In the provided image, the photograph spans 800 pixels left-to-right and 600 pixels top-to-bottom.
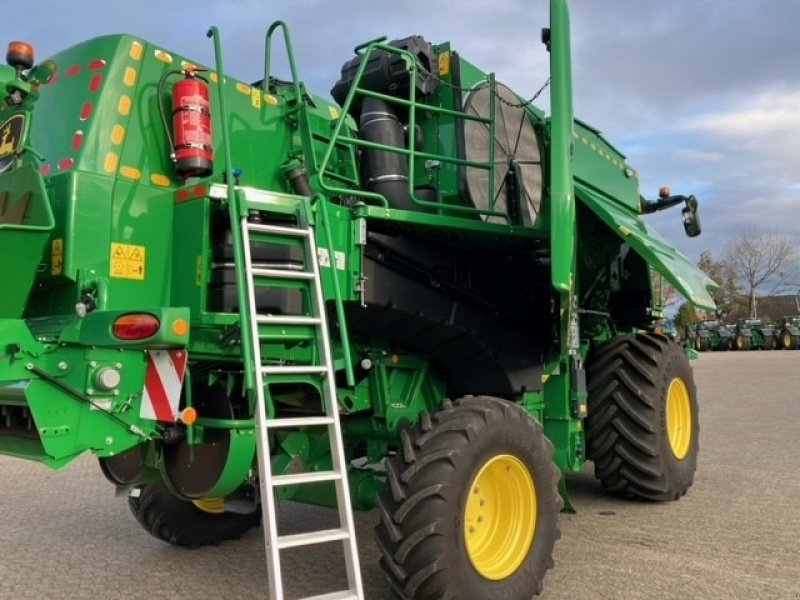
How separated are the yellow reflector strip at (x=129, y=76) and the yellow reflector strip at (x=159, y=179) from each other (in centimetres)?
46

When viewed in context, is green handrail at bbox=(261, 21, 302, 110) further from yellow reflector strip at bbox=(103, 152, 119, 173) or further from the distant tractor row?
the distant tractor row

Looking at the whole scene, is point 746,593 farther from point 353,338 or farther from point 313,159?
point 313,159

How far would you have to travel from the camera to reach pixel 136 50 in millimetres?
3732

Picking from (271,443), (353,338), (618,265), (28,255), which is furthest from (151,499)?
(618,265)

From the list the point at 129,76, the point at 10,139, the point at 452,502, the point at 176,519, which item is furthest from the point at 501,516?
the point at 10,139

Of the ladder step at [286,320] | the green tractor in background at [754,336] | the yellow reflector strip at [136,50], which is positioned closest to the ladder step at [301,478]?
the ladder step at [286,320]

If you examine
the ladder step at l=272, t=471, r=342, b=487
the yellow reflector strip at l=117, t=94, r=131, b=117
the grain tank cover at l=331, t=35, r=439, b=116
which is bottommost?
the ladder step at l=272, t=471, r=342, b=487

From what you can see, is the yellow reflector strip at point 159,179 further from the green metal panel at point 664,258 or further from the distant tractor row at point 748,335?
the distant tractor row at point 748,335

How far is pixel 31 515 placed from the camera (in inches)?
245

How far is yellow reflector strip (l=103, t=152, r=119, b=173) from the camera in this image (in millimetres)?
3541

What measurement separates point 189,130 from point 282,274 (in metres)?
0.88

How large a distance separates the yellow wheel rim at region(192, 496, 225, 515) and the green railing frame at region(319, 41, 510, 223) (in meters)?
2.39

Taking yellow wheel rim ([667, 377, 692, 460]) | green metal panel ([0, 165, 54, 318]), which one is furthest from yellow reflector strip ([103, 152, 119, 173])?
yellow wheel rim ([667, 377, 692, 460])

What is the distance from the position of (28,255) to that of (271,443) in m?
1.71
